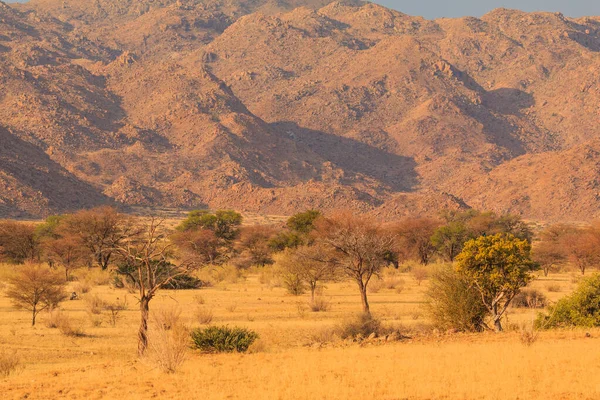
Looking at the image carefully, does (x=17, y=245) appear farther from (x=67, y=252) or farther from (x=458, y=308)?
(x=458, y=308)

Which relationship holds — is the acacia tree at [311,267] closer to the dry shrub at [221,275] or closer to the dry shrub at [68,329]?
the dry shrub at [221,275]

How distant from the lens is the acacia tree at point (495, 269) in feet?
83.3

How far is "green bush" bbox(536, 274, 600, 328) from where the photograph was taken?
2550 cm

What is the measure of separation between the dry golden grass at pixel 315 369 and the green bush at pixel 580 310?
5.90 feet

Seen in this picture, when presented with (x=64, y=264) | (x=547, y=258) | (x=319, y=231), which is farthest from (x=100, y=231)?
(x=547, y=258)

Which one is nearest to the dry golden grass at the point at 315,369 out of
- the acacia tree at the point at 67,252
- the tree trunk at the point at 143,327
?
the tree trunk at the point at 143,327

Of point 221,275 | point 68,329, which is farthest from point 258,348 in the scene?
point 221,275

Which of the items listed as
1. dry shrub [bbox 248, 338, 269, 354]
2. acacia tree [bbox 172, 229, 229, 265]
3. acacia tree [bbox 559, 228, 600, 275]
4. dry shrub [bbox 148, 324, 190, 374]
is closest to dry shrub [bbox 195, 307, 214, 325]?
dry shrub [bbox 248, 338, 269, 354]

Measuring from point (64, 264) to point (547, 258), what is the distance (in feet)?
117

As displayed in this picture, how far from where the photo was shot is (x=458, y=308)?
25.6m

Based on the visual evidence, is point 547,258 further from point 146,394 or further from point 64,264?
point 146,394

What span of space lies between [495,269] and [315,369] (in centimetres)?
940

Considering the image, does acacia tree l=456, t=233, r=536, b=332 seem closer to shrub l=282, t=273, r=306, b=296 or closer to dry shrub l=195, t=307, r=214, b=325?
dry shrub l=195, t=307, r=214, b=325

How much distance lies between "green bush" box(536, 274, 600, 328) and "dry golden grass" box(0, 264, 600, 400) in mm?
1798
